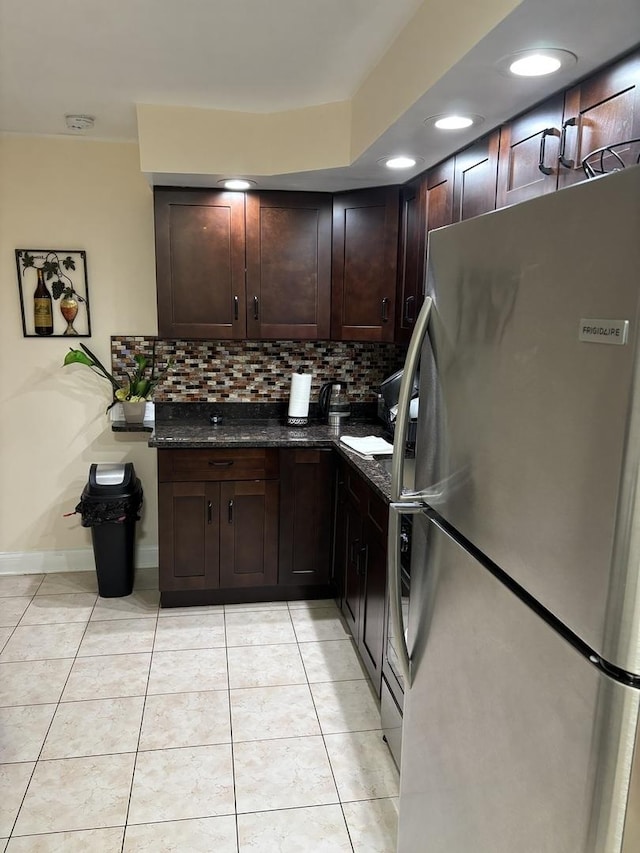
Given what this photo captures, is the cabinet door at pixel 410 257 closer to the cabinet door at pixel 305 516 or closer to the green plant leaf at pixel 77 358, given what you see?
the cabinet door at pixel 305 516

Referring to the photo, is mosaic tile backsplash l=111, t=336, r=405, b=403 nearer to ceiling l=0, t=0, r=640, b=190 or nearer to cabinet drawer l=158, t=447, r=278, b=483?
cabinet drawer l=158, t=447, r=278, b=483

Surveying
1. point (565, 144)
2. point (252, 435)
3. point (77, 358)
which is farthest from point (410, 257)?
point (77, 358)

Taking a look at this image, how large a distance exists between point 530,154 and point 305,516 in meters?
2.13

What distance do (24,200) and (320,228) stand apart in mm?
1650

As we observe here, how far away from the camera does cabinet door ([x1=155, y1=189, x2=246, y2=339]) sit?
3400 millimetres

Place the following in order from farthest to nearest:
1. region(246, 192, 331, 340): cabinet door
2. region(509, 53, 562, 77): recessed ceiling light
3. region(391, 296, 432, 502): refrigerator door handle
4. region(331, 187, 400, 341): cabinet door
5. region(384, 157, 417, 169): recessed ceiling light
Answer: region(246, 192, 331, 340): cabinet door, region(331, 187, 400, 341): cabinet door, region(384, 157, 417, 169): recessed ceiling light, region(509, 53, 562, 77): recessed ceiling light, region(391, 296, 432, 502): refrigerator door handle

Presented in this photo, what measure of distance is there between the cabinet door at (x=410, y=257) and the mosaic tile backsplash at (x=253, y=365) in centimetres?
60

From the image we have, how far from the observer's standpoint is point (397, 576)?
56.5 inches

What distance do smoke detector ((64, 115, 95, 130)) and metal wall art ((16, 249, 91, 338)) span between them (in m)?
0.65

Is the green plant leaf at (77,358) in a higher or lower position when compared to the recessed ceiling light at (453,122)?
lower

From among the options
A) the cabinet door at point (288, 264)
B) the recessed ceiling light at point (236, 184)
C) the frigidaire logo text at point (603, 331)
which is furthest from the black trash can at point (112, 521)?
the frigidaire logo text at point (603, 331)

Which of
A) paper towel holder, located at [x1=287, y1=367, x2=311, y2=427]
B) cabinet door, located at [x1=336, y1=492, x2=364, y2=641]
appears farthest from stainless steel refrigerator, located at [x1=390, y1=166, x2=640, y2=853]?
paper towel holder, located at [x1=287, y1=367, x2=311, y2=427]

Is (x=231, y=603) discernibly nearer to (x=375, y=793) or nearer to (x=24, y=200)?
(x=375, y=793)

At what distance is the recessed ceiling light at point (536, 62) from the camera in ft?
5.26
